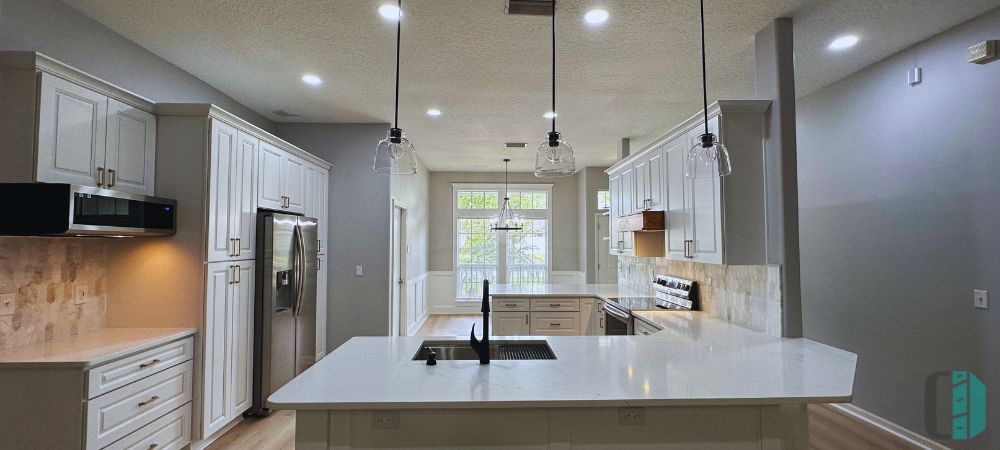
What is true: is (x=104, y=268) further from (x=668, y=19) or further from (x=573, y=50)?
(x=668, y=19)

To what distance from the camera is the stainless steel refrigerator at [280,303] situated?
11.3 feet

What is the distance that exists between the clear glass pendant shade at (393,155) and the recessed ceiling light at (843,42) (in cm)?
278

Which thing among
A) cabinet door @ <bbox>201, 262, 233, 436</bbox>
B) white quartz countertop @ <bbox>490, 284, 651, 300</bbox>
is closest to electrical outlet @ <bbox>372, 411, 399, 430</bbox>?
cabinet door @ <bbox>201, 262, 233, 436</bbox>

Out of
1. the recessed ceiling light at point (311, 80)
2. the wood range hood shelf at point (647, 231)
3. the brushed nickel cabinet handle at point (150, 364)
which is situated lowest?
the brushed nickel cabinet handle at point (150, 364)

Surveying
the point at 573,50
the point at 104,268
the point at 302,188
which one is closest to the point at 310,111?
the point at 302,188

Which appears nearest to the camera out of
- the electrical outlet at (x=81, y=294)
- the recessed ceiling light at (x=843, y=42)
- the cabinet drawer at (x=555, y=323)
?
the electrical outlet at (x=81, y=294)

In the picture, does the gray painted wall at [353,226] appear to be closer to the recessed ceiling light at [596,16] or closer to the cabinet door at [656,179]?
the cabinet door at [656,179]

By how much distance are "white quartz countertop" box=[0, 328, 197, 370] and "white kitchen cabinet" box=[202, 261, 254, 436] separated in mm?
202

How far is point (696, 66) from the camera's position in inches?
128

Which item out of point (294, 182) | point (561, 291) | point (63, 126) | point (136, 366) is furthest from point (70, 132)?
point (561, 291)

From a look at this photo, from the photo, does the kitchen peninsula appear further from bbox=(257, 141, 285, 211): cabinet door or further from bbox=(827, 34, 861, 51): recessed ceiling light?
bbox=(257, 141, 285, 211): cabinet door

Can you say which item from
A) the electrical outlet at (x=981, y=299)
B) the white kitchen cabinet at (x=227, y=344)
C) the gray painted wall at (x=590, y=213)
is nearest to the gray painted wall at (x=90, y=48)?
the white kitchen cabinet at (x=227, y=344)

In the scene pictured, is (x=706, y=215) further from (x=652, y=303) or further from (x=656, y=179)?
(x=652, y=303)

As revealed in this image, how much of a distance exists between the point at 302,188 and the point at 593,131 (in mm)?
3226
